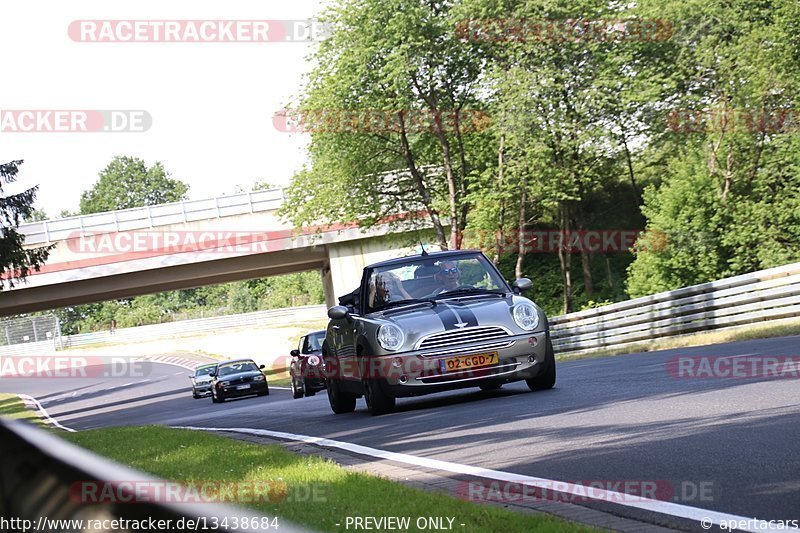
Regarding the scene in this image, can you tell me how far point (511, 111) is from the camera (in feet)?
134

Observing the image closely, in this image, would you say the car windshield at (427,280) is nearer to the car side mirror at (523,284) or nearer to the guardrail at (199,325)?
the car side mirror at (523,284)

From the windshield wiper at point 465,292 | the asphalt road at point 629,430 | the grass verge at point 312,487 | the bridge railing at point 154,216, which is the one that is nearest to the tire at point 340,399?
the asphalt road at point 629,430

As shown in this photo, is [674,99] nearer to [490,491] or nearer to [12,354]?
[490,491]

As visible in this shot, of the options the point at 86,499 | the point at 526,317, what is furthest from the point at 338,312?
the point at 86,499

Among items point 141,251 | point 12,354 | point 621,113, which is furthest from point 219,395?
point 12,354

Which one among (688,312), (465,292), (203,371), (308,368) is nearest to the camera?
(465,292)

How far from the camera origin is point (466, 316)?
12242 millimetres

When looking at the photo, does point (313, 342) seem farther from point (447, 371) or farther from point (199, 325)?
point (199, 325)

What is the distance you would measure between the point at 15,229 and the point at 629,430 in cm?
2711

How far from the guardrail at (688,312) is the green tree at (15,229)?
15.3m

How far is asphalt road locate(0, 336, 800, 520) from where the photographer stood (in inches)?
232

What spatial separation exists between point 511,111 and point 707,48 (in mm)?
7839

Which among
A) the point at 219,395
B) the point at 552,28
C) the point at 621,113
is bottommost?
the point at 219,395

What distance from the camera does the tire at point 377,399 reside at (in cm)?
1255
